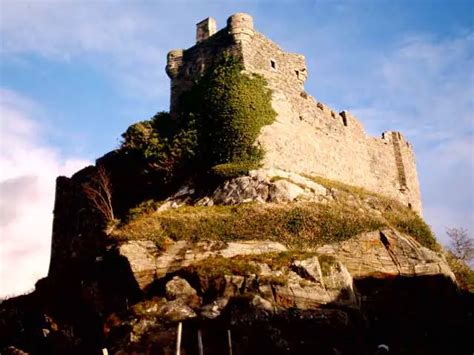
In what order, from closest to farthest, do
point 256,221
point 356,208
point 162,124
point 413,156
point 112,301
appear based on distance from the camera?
1. point 112,301
2. point 256,221
3. point 356,208
4. point 162,124
5. point 413,156

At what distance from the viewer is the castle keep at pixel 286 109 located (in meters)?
27.2

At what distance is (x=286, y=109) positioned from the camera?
28.1 meters

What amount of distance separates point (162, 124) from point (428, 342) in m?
15.9

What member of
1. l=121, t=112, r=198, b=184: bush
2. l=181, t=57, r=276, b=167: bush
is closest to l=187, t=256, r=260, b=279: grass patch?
l=181, t=57, r=276, b=167: bush

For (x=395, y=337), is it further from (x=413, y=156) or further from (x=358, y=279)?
(x=413, y=156)

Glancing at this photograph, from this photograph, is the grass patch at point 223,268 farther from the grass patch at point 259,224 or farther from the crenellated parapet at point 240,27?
the crenellated parapet at point 240,27

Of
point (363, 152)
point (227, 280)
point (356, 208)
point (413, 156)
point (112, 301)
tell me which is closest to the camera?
point (227, 280)

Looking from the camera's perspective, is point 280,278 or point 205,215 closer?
point 280,278

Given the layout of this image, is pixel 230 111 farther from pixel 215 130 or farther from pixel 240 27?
pixel 240 27

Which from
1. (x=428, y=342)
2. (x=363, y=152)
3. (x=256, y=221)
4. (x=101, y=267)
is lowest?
(x=428, y=342)

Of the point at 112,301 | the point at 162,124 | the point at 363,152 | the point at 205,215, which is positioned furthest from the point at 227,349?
the point at 363,152

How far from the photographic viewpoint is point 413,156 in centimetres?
3919

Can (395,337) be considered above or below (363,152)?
below

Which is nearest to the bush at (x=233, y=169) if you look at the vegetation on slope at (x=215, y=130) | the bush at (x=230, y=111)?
the vegetation on slope at (x=215, y=130)
